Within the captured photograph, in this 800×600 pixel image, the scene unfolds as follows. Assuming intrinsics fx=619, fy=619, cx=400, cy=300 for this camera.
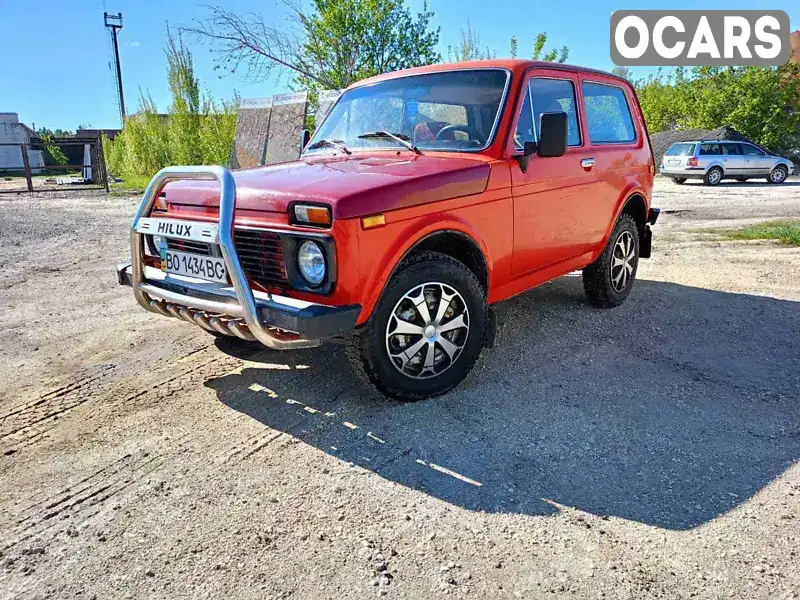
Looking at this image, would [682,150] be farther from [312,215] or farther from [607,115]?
[312,215]

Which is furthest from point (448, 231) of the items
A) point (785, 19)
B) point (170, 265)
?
point (785, 19)

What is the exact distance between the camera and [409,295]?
3518 millimetres

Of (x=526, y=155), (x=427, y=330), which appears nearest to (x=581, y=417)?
(x=427, y=330)

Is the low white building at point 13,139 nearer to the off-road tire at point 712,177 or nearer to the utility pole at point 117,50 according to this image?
the utility pole at point 117,50

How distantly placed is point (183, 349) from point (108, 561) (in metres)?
2.39

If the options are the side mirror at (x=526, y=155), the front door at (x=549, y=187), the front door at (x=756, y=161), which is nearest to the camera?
the side mirror at (x=526, y=155)

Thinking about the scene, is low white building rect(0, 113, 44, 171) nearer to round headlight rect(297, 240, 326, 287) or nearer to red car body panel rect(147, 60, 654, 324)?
red car body panel rect(147, 60, 654, 324)

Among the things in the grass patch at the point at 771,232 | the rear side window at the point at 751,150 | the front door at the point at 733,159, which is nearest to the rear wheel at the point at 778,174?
the rear side window at the point at 751,150

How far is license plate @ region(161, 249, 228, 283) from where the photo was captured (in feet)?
10.9

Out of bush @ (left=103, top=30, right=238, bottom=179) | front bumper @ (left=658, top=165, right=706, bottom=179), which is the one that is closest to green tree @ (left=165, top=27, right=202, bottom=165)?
bush @ (left=103, top=30, right=238, bottom=179)

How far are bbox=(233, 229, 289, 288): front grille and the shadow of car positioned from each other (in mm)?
811

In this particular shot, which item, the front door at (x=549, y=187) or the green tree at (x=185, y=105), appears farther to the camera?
the green tree at (x=185, y=105)

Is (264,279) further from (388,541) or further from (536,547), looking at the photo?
(536,547)

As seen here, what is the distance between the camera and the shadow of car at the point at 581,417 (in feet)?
9.36
